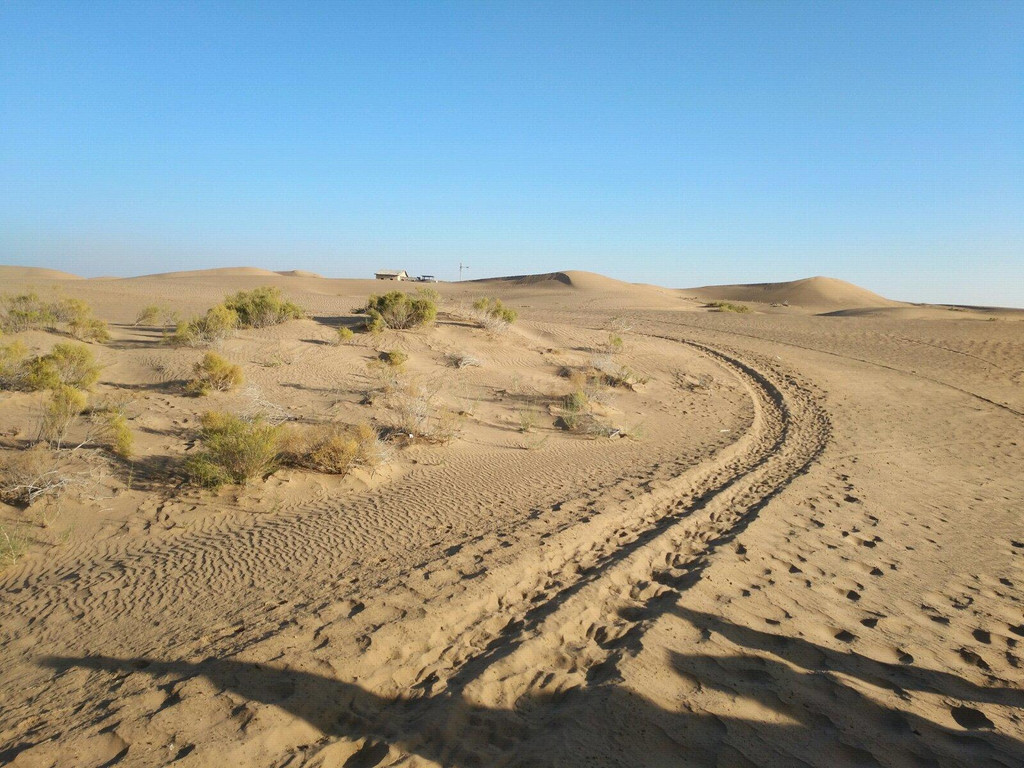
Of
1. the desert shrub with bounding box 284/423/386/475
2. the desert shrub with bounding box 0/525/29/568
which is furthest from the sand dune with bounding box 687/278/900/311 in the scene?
the desert shrub with bounding box 0/525/29/568

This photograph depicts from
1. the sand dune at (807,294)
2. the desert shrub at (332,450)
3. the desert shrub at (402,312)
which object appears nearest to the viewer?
the desert shrub at (332,450)

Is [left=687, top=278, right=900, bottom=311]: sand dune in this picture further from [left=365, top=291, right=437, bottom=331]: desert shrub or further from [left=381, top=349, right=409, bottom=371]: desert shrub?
[left=381, top=349, right=409, bottom=371]: desert shrub

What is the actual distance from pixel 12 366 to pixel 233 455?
4.77m

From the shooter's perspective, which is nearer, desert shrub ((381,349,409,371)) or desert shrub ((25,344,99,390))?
desert shrub ((25,344,99,390))

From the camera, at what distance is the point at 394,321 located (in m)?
15.8


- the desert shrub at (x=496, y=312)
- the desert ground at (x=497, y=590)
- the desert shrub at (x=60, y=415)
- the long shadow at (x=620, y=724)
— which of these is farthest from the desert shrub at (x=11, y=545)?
the desert shrub at (x=496, y=312)

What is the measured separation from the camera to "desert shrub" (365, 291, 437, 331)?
51.6 ft

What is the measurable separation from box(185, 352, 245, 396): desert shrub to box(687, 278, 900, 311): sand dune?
229 ft

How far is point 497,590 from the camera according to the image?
538cm

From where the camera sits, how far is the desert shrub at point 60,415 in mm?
7531

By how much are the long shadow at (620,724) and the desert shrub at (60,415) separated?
14.1 ft

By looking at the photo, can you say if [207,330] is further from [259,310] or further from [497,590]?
[497,590]

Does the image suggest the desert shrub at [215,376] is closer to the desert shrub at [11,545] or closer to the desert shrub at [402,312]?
the desert shrub at [11,545]

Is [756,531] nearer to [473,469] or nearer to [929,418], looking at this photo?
[473,469]
